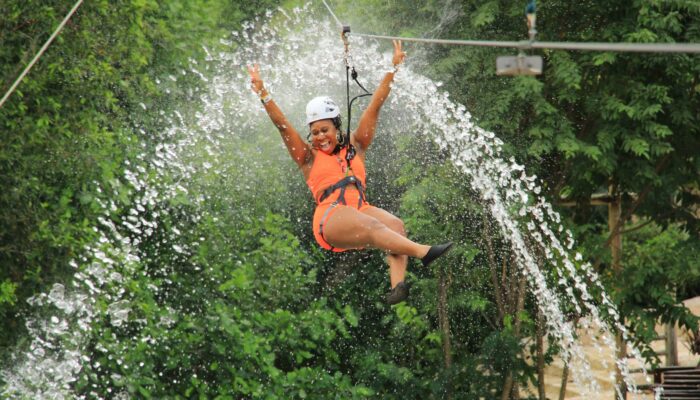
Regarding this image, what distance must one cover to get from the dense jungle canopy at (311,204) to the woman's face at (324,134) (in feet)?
7.76

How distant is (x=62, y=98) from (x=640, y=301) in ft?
17.9

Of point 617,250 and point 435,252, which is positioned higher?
point 617,250

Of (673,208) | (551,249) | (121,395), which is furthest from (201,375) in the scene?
(673,208)

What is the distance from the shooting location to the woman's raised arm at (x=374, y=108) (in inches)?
213

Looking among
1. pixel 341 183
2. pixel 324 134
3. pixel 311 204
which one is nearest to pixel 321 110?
pixel 324 134

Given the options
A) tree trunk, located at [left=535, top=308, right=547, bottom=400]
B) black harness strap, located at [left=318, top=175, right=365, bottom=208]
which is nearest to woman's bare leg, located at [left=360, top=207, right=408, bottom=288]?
black harness strap, located at [left=318, top=175, right=365, bottom=208]

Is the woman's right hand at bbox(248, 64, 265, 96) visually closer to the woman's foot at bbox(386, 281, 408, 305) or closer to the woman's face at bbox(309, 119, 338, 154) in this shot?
the woman's face at bbox(309, 119, 338, 154)

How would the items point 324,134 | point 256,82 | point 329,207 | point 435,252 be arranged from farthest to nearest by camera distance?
point 324,134 < point 329,207 < point 256,82 < point 435,252

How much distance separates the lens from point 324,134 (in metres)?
5.48

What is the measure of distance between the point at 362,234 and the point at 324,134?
65 centimetres

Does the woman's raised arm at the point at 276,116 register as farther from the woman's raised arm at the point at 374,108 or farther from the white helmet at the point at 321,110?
the woman's raised arm at the point at 374,108

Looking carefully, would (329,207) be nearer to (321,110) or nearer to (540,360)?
(321,110)

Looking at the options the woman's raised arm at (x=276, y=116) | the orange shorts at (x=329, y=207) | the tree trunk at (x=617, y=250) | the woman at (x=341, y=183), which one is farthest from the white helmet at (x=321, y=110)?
the tree trunk at (x=617, y=250)

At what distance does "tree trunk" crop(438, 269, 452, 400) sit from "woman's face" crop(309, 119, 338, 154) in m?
3.97
